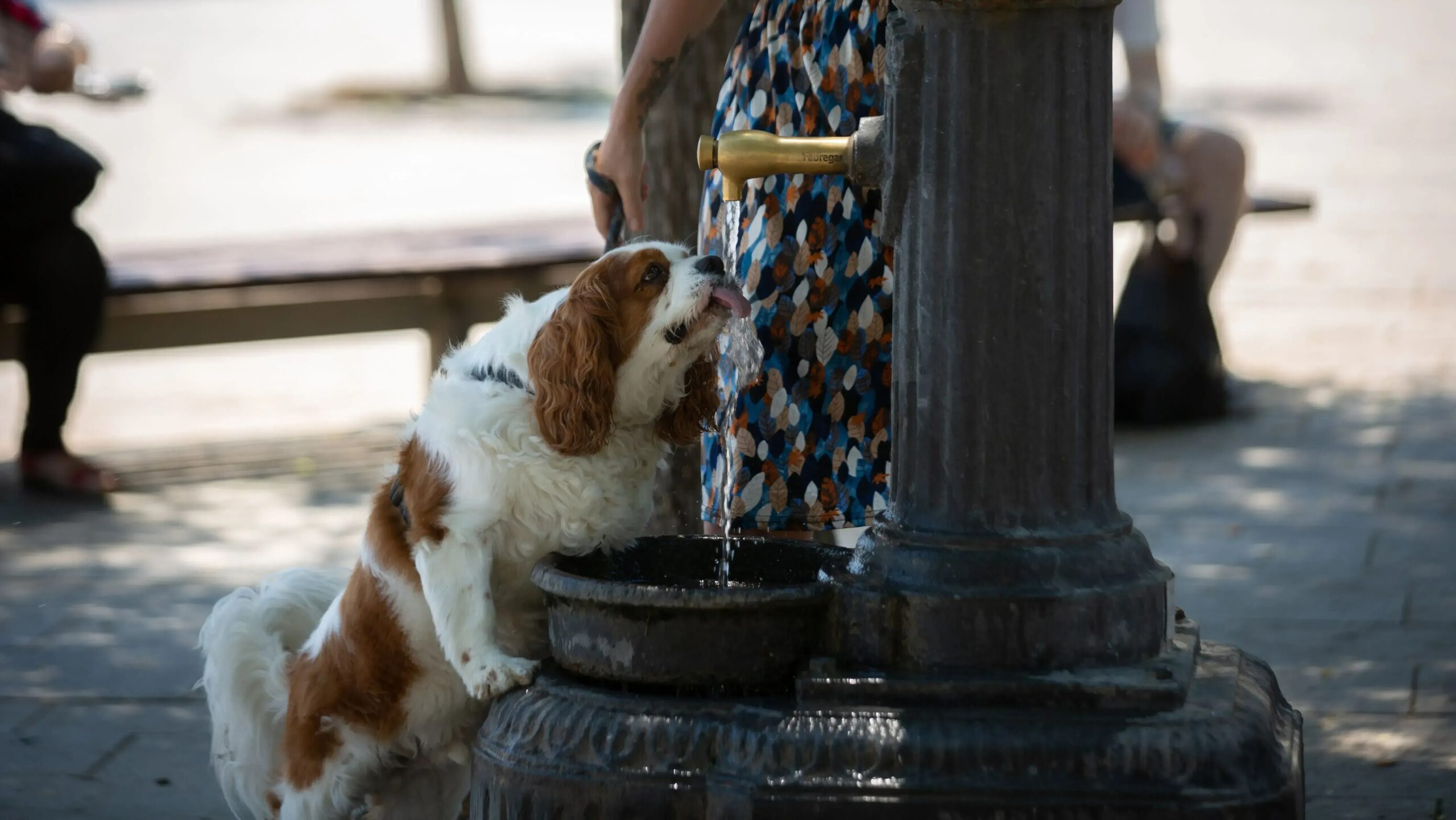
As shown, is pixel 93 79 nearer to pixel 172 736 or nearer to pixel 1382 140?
pixel 172 736

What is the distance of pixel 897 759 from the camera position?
2801 millimetres

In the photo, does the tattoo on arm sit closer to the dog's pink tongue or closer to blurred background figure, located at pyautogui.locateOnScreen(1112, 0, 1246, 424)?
the dog's pink tongue

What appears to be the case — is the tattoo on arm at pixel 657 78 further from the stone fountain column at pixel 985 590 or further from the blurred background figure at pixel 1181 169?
the blurred background figure at pixel 1181 169

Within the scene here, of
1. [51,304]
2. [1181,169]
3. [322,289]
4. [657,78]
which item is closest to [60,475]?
[51,304]

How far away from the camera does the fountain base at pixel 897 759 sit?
9.00 ft

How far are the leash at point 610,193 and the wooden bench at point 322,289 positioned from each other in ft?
12.3

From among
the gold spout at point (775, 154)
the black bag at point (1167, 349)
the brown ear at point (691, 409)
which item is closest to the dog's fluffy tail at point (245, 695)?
the brown ear at point (691, 409)

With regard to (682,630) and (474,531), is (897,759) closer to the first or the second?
(682,630)

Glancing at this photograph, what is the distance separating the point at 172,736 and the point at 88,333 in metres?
2.96

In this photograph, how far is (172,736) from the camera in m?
4.35

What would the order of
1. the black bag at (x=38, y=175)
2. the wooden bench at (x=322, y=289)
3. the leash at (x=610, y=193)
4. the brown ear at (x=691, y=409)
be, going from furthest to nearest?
the wooden bench at (x=322, y=289) → the black bag at (x=38, y=175) → the leash at (x=610, y=193) → the brown ear at (x=691, y=409)

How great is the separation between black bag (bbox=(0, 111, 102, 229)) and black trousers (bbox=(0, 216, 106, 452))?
0.18 feet

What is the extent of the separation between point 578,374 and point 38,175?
4.26 meters

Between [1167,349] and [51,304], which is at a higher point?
[51,304]
